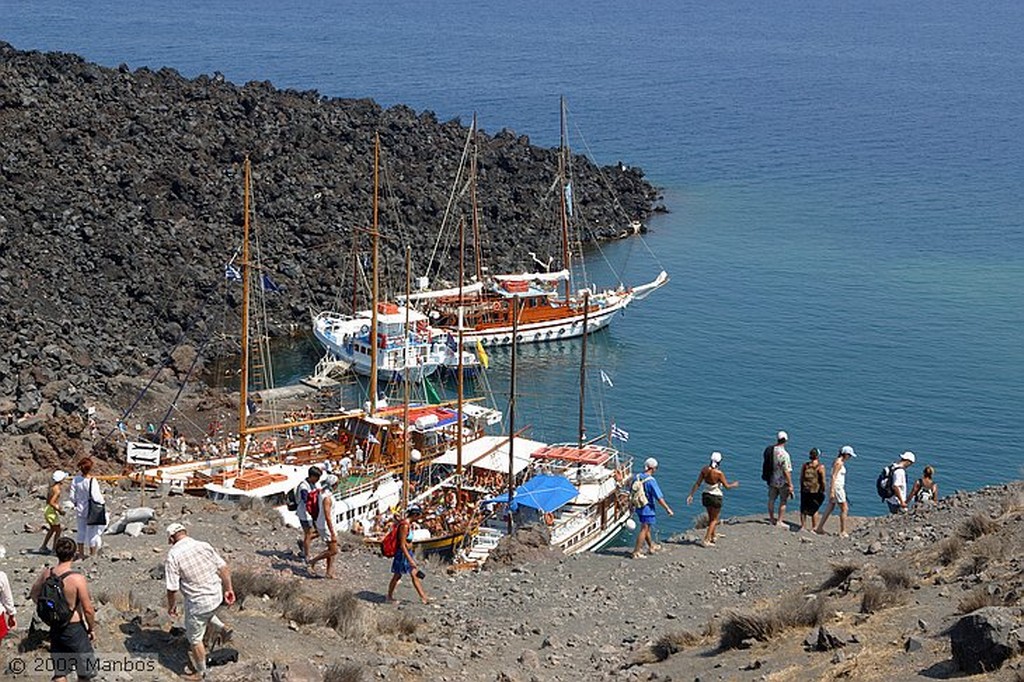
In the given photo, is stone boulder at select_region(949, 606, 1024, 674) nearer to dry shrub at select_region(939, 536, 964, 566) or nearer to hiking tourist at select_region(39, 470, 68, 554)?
dry shrub at select_region(939, 536, 964, 566)

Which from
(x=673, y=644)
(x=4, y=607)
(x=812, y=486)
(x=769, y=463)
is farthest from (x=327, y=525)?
(x=812, y=486)

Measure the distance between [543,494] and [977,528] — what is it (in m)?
12.9

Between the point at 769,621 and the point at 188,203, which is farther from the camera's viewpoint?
the point at 188,203

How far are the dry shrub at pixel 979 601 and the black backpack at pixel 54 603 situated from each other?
9.72m

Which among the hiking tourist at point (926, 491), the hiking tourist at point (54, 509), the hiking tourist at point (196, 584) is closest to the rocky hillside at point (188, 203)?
the hiking tourist at point (54, 509)

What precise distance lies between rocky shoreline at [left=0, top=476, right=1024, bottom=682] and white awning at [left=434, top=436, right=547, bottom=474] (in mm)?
8988

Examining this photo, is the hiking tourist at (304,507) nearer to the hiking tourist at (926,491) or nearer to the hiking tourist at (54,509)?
the hiking tourist at (54,509)

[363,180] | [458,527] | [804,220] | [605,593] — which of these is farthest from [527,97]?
[605,593]

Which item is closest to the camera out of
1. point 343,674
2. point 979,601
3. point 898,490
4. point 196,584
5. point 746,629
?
point 196,584

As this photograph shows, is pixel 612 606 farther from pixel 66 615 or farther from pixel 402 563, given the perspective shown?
pixel 66 615

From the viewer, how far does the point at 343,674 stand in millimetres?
16234

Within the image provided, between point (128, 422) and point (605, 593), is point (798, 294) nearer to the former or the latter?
point (128, 422)

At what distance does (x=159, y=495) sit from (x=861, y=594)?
13207 mm

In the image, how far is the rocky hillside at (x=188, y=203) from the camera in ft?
158
